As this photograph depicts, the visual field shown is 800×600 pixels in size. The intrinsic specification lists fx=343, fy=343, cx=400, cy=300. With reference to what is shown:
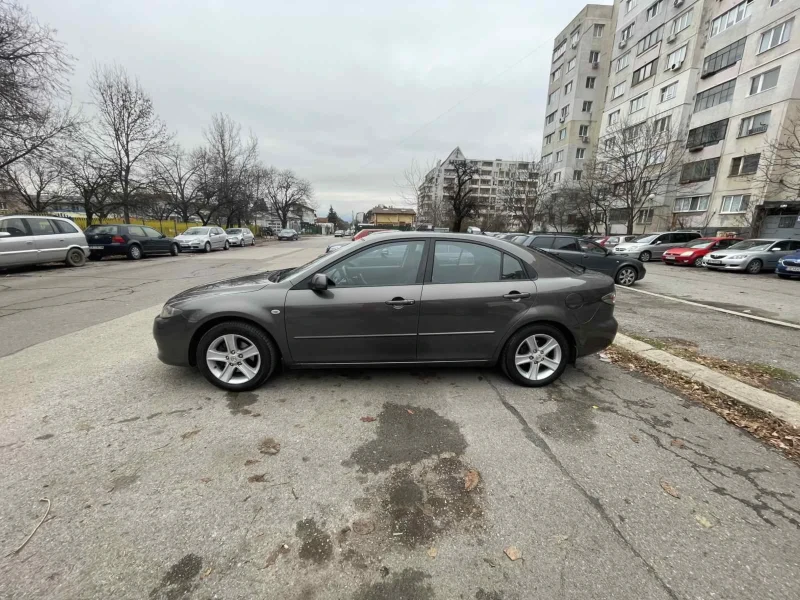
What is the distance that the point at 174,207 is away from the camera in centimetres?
3222

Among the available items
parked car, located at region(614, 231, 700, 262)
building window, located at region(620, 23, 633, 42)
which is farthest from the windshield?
building window, located at region(620, 23, 633, 42)

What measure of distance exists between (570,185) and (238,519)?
46.6 m

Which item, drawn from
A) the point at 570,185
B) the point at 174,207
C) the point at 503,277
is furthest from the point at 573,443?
the point at 570,185

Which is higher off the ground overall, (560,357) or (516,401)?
(560,357)

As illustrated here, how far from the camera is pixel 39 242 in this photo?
431 inches

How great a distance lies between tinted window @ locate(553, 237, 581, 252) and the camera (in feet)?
34.6

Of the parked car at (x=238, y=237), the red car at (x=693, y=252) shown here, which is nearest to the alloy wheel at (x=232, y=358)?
the red car at (x=693, y=252)

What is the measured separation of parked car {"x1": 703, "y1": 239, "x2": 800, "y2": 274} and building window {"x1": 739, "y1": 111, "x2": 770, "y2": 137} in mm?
14188

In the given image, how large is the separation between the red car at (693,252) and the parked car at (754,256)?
134 centimetres

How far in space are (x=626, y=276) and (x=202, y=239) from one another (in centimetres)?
2206

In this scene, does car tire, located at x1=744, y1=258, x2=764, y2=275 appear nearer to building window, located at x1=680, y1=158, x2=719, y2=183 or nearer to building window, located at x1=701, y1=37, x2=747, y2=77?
building window, located at x1=680, y1=158, x2=719, y2=183

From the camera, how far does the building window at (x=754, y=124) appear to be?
2342cm

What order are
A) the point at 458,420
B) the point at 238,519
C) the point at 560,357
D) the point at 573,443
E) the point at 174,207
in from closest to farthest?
the point at 238,519
the point at 573,443
the point at 458,420
the point at 560,357
the point at 174,207

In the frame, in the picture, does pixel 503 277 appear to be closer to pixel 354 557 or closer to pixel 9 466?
pixel 354 557
